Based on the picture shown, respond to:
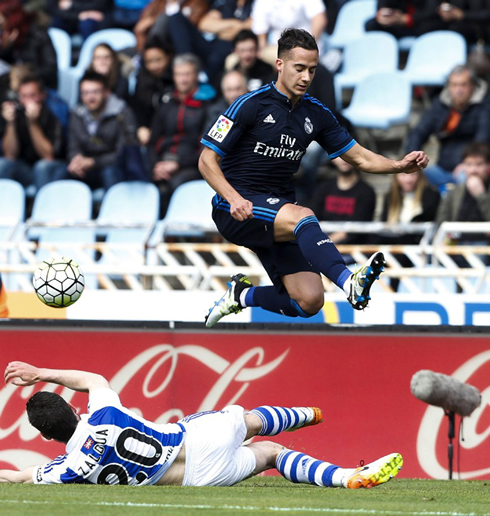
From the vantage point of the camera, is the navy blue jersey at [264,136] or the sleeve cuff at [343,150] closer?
the navy blue jersey at [264,136]

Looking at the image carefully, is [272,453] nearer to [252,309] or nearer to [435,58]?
[252,309]

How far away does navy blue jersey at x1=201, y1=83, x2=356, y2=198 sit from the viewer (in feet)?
22.2

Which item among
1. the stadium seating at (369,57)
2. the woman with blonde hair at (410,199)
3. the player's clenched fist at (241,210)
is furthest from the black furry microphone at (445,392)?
the stadium seating at (369,57)

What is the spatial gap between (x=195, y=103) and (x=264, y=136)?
5.49 metres

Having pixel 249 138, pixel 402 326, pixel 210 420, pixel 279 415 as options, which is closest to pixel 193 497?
pixel 210 420

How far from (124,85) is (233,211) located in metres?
7.50

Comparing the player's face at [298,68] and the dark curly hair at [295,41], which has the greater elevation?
the dark curly hair at [295,41]

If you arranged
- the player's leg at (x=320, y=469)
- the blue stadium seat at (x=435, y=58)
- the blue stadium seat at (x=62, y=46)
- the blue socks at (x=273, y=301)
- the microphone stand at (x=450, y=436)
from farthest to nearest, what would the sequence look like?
the blue stadium seat at (x=62, y=46)
the blue stadium seat at (x=435, y=58)
the microphone stand at (x=450, y=436)
the blue socks at (x=273, y=301)
the player's leg at (x=320, y=469)

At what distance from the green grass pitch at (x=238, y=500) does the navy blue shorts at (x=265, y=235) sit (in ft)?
4.84

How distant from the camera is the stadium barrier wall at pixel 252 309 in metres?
8.36

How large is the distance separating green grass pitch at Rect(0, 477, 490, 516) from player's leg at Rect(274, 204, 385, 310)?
1106 mm

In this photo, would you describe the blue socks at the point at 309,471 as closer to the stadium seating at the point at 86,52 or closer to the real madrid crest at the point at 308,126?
the real madrid crest at the point at 308,126

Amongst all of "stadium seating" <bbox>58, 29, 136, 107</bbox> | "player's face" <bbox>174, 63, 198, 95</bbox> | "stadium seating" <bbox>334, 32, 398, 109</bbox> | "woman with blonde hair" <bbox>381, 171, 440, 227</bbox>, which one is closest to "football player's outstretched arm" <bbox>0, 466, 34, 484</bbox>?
"woman with blonde hair" <bbox>381, 171, 440, 227</bbox>

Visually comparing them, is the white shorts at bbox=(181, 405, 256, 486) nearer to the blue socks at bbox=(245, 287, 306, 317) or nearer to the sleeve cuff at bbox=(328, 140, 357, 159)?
the blue socks at bbox=(245, 287, 306, 317)
